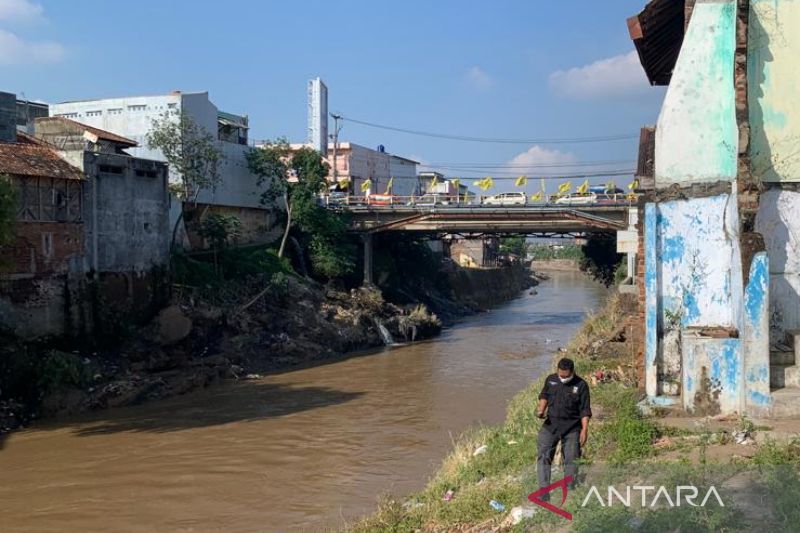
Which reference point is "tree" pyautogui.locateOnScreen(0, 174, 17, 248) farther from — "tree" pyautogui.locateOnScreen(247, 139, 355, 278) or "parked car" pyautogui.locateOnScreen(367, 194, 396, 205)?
"parked car" pyautogui.locateOnScreen(367, 194, 396, 205)

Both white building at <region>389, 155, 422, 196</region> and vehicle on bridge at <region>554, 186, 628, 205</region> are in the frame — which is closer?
vehicle on bridge at <region>554, 186, 628, 205</region>

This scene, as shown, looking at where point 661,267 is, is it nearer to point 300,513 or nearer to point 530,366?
point 300,513

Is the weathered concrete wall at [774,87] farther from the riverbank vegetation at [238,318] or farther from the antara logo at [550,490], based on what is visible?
the riverbank vegetation at [238,318]

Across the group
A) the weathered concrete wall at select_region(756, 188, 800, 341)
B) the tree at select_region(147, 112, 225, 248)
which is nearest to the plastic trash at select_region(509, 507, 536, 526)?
the weathered concrete wall at select_region(756, 188, 800, 341)

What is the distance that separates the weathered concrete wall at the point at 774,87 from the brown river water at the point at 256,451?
7.84m

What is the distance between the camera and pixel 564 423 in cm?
758

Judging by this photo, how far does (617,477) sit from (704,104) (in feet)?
20.3

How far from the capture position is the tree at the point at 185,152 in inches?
1207

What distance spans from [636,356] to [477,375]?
1360 centimetres

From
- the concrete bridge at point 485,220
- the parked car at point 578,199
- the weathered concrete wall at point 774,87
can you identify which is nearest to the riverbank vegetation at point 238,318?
the concrete bridge at point 485,220

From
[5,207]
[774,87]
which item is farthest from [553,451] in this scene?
[5,207]

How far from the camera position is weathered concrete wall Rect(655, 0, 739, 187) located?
1060cm

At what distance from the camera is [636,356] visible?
465 inches

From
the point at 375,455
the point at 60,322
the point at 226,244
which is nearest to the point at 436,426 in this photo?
the point at 375,455
